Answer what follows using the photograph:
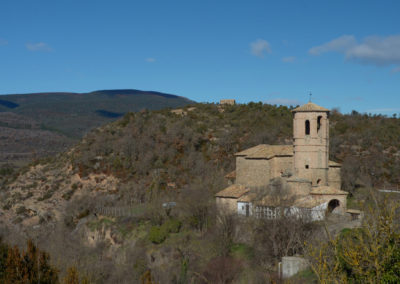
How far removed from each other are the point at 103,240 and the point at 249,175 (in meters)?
11.1

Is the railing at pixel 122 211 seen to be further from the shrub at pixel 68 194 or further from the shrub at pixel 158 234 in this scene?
the shrub at pixel 68 194

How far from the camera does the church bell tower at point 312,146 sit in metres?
26.9

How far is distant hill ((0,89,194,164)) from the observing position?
94.0 meters

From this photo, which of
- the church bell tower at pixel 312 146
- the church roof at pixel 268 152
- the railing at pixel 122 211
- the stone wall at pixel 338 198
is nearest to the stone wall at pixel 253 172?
the church roof at pixel 268 152

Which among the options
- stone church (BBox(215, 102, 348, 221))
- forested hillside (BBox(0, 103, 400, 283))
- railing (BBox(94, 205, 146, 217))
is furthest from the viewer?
railing (BBox(94, 205, 146, 217))

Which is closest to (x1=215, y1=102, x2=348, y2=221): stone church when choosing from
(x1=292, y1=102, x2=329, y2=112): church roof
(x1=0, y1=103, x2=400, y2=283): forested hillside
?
(x1=292, y1=102, x2=329, y2=112): church roof

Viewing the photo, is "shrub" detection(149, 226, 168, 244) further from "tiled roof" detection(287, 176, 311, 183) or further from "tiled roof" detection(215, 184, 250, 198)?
"tiled roof" detection(287, 176, 311, 183)

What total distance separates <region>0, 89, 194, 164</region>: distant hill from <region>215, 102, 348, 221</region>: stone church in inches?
2232

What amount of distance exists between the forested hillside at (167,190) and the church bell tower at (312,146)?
4.06m

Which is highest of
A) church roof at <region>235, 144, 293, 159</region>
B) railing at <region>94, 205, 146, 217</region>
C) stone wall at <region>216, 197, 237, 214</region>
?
church roof at <region>235, 144, 293, 159</region>

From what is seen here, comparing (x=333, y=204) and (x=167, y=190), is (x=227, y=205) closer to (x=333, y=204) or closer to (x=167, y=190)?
(x=333, y=204)

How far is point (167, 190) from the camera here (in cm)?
4131

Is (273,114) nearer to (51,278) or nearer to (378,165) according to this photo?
(378,165)

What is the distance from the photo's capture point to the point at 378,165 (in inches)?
1622
